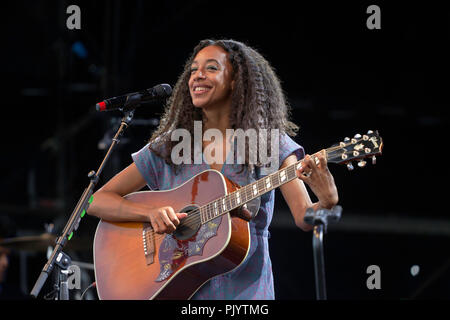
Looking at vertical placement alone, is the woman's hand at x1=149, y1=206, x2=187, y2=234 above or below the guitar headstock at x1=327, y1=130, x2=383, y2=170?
below

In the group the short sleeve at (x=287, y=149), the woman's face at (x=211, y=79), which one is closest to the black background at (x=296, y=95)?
the woman's face at (x=211, y=79)

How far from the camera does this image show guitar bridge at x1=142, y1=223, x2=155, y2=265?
112 inches

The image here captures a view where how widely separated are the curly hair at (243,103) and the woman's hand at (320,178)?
39 cm

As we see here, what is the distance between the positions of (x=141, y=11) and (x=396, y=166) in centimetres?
306

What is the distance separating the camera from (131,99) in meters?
2.98

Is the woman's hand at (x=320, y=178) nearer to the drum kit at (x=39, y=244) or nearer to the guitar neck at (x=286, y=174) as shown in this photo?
the guitar neck at (x=286, y=174)

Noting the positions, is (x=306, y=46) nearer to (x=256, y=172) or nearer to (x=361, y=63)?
(x=361, y=63)

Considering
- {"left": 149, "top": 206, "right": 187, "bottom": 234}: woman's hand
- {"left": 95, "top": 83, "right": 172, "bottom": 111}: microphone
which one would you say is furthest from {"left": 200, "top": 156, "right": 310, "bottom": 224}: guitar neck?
{"left": 95, "top": 83, "right": 172, "bottom": 111}: microphone

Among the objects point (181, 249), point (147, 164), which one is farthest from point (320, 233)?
point (147, 164)

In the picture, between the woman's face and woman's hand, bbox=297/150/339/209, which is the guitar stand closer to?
woman's hand, bbox=297/150/339/209

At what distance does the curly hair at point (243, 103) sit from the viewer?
2.97m

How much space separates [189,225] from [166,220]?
112 millimetres

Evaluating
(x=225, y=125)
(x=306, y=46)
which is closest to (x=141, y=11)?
(x=306, y=46)

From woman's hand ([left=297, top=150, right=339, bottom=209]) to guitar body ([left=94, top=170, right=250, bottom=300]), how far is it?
372 millimetres
